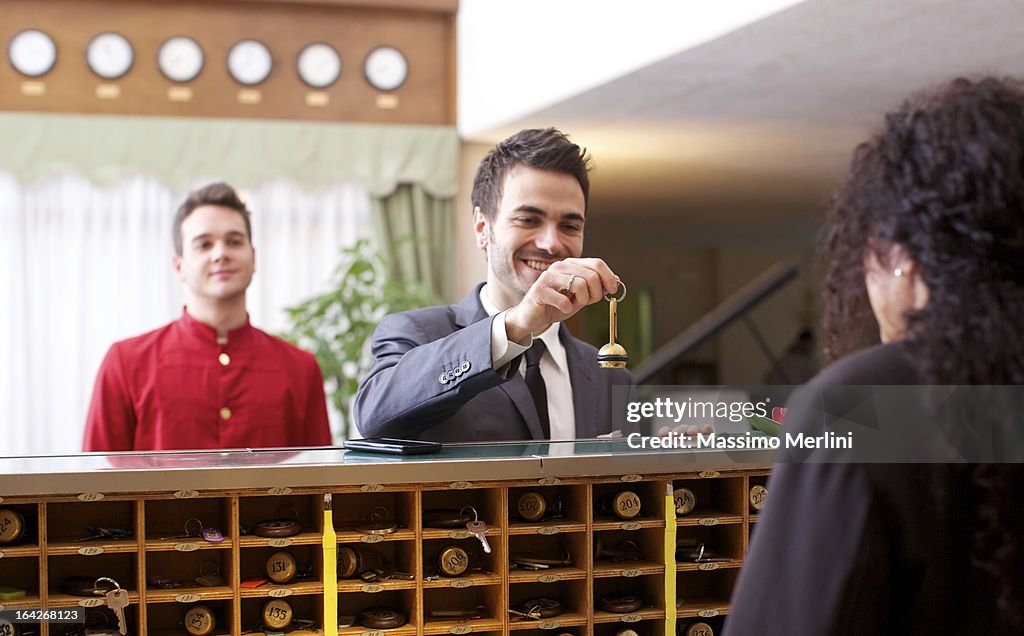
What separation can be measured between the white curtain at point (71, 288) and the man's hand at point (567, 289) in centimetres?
466

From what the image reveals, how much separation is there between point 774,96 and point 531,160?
3.26 m

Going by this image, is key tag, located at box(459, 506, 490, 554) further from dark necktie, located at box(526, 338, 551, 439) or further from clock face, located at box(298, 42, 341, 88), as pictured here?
clock face, located at box(298, 42, 341, 88)

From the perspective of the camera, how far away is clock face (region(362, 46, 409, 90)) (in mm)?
6656

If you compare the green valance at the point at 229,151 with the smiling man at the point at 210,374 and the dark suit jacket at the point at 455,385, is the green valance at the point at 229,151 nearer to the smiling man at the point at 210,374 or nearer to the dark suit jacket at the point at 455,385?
the smiling man at the point at 210,374

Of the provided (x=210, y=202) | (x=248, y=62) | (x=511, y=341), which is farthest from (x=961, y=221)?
(x=248, y=62)

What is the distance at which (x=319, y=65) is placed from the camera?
6578mm

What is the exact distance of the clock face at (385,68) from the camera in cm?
666

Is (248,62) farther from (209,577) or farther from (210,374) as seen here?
(209,577)

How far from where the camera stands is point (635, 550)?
226cm

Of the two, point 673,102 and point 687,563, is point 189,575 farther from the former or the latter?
point 673,102

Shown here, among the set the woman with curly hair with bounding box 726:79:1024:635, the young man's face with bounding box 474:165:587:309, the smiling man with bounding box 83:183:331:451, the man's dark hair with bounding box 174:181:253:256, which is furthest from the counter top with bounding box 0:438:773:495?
the man's dark hair with bounding box 174:181:253:256

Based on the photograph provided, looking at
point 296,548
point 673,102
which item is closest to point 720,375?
point 673,102

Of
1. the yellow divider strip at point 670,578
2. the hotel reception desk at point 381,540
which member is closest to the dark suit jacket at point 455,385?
the hotel reception desk at point 381,540

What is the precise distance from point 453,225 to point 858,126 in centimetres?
233
